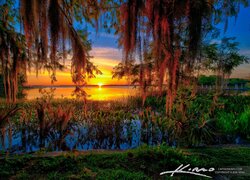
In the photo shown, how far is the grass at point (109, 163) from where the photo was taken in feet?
6.26

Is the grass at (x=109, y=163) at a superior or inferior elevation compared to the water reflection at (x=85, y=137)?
superior

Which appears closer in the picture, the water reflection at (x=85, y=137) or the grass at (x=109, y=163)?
the grass at (x=109, y=163)

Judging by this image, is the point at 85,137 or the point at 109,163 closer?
the point at 109,163

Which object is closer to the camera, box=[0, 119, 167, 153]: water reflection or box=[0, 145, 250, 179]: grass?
box=[0, 145, 250, 179]: grass

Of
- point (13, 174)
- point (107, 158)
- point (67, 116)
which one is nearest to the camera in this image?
point (13, 174)

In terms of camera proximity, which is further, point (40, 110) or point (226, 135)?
point (226, 135)

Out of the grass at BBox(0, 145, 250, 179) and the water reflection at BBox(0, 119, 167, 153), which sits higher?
the grass at BBox(0, 145, 250, 179)

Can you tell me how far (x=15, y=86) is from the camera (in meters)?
2.89

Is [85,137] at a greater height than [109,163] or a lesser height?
lesser

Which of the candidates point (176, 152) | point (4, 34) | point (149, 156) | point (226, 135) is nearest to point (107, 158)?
point (149, 156)

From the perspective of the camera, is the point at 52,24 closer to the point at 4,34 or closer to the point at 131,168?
the point at 4,34

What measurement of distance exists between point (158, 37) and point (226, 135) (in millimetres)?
3965

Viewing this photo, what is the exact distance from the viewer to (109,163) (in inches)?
87.4

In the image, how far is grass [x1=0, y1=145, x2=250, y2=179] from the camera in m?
1.91
